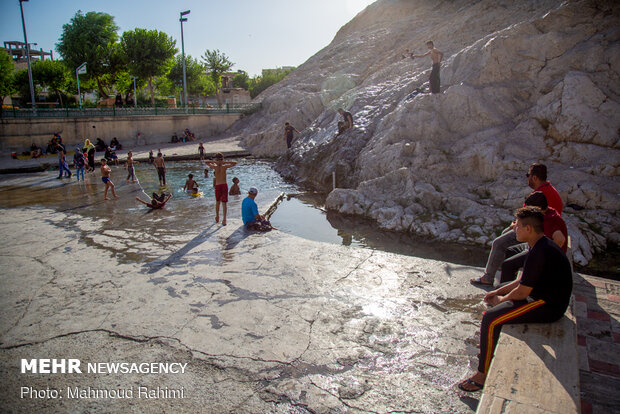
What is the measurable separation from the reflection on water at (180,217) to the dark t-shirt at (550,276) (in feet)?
15.3

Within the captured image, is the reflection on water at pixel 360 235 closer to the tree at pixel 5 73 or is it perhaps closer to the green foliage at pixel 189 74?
the tree at pixel 5 73

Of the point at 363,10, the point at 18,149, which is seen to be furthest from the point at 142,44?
the point at 363,10

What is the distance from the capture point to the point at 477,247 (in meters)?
8.73

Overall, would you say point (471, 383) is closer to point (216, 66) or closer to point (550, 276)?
point (550, 276)

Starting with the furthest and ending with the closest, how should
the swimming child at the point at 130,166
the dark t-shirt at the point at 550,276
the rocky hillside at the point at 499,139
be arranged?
1. the swimming child at the point at 130,166
2. the rocky hillside at the point at 499,139
3. the dark t-shirt at the point at 550,276

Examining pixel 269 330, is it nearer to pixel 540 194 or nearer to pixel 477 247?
pixel 540 194

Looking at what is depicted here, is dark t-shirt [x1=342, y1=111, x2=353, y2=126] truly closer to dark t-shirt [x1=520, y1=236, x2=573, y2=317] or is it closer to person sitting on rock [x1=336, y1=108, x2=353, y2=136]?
person sitting on rock [x1=336, y1=108, x2=353, y2=136]

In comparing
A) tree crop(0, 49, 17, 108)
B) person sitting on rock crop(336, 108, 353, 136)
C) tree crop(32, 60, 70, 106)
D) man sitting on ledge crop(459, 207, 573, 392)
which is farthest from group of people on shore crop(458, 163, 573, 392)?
tree crop(32, 60, 70, 106)

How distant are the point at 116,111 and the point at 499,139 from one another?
28.2 meters

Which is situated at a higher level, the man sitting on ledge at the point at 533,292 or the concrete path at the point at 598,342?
the man sitting on ledge at the point at 533,292

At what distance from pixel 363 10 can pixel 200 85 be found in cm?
2889

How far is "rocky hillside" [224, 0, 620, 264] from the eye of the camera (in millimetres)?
9414

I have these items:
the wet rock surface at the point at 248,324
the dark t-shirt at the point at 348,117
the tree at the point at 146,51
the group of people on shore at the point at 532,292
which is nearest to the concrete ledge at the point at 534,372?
the group of people on shore at the point at 532,292

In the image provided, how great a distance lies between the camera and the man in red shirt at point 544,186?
5.05 metres
